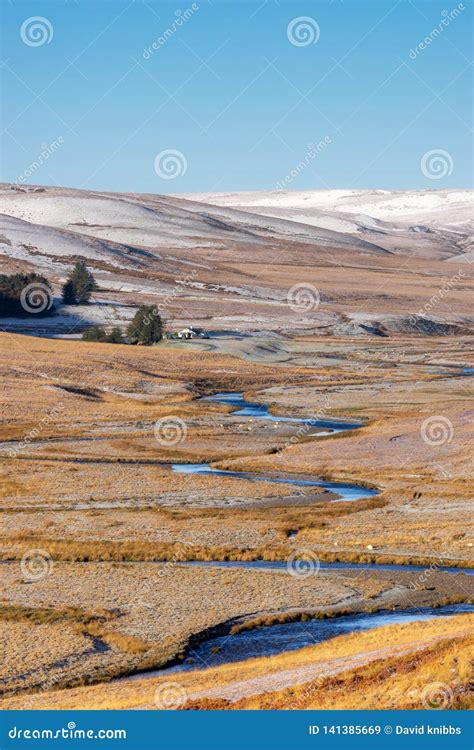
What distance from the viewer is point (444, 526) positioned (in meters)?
41.2

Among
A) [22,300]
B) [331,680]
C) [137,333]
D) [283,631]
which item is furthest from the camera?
[22,300]

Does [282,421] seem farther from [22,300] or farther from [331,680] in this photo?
[22,300]

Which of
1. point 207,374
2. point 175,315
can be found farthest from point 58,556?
point 175,315

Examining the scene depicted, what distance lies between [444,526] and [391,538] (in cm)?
248

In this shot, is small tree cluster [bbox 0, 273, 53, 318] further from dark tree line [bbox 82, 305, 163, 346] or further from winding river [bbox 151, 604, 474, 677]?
winding river [bbox 151, 604, 474, 677]

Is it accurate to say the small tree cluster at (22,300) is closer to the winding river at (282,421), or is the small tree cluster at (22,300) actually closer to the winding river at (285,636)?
the winding river at (282,421)

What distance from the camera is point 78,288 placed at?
126 meters

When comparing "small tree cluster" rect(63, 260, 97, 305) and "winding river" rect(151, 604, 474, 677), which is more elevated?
"small tree cluster" rect(63, 260, 97, 305)

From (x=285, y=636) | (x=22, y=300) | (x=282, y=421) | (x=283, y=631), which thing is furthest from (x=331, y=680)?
(x=22, y=300)

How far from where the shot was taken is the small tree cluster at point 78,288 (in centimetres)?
12469

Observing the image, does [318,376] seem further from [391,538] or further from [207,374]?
[391,538]

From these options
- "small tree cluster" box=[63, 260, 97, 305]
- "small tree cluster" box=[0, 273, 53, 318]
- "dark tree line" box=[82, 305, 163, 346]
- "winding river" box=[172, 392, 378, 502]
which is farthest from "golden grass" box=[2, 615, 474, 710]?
"small tree cluster" box=[63, 260, 97, 305]

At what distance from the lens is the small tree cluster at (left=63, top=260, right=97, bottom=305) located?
124688mm

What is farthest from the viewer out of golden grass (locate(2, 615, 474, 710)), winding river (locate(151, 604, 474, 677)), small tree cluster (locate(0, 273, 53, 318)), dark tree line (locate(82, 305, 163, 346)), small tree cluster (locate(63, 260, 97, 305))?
small tree cluster (locate(63, 260, 97, 305))
